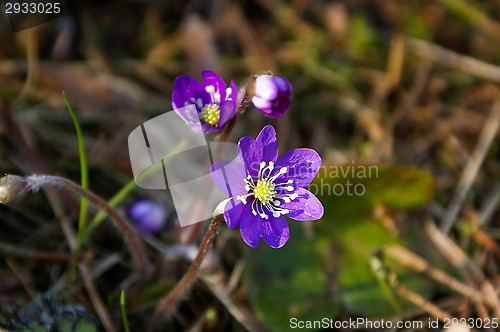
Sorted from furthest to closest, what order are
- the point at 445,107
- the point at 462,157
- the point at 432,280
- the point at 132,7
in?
the point at 132,7
the point at 445,107
the point at 462,157
the point at 432,280

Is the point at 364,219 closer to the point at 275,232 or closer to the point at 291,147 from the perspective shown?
the point at 291,147

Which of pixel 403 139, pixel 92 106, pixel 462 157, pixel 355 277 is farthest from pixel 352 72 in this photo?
pixel 92 106

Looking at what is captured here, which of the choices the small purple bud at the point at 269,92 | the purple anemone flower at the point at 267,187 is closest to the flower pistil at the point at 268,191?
the purple anemone flower at the point at 267,187

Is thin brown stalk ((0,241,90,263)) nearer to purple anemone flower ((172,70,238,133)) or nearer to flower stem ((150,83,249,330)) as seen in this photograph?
flower stem ((150,83,249,330))

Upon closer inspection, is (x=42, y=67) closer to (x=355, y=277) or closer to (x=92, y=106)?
(x=92, y=106)

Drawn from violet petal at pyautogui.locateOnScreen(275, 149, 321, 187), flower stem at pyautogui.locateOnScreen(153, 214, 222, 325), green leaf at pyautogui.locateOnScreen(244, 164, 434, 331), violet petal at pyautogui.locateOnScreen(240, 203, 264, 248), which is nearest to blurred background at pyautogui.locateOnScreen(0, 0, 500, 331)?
green leaf at pyautogui.locateOnScreen(244, 164, 434, 331)
